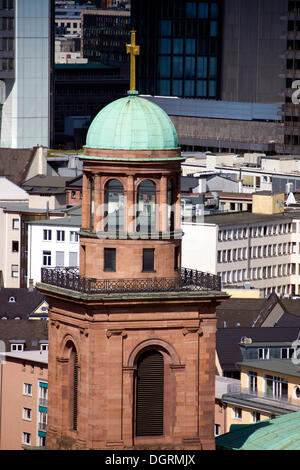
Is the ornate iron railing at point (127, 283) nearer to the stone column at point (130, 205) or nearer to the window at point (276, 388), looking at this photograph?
the stone column at point (130, 205)

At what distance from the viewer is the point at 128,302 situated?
80.8 metres

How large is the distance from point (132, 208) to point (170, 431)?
7.81 m

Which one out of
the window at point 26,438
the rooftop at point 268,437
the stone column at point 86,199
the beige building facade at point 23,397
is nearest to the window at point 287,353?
the beige building facade at point 23,397

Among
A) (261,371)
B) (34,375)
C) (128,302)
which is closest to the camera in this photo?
(128,302)

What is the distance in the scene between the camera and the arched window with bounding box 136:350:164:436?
82250 mm

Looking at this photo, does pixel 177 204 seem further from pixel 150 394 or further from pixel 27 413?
pixel 27 413

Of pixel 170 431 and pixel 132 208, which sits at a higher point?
pixel 132 208

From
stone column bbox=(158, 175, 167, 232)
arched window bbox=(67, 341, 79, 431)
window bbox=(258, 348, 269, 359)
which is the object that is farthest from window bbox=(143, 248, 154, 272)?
window bbox=(258, 348, 269, 359)

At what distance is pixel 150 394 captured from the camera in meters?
82.4

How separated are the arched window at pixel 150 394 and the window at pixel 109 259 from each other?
10.8 feet

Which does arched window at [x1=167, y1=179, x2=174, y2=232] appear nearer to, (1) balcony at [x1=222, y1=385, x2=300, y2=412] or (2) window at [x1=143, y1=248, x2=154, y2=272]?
(2) window at [x1=143, y1=248, x2=154, y2=272]

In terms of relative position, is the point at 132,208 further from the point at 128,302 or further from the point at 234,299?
the point at 234,299

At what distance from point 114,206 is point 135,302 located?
10.8 feet
